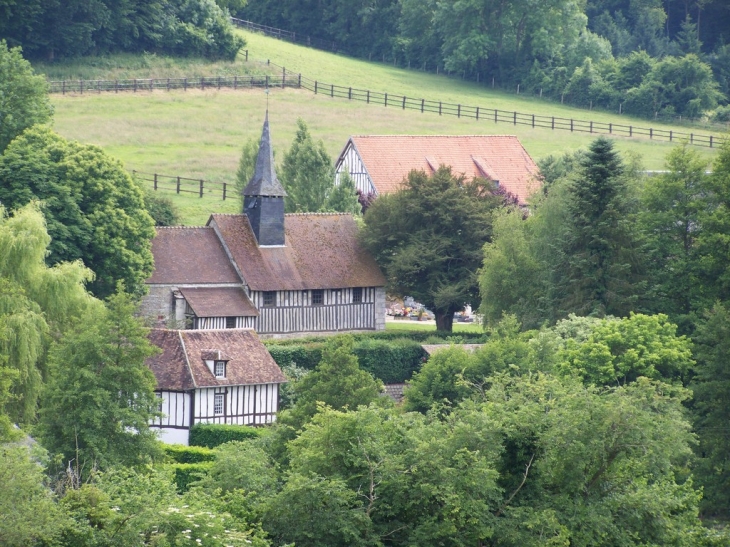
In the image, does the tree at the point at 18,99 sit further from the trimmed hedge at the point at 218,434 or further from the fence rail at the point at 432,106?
the fence rail at the point at 432,106

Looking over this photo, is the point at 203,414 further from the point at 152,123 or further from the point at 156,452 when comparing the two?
the point at 152,123

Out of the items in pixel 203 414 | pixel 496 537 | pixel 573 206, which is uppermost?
pixel 573 206

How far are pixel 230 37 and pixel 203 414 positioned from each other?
42339 mm

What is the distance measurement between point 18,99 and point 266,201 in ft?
35.8

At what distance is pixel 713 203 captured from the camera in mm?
45625

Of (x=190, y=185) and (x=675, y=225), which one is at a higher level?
(x=675, y=225)

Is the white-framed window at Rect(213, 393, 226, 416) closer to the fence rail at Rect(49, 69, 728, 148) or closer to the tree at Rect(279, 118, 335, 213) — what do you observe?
the tree at Rect(279, 118, 335, 213)

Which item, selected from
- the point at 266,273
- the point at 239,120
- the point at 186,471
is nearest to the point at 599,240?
the point at 266,273

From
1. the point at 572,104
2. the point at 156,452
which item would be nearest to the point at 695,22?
the point at 572,104

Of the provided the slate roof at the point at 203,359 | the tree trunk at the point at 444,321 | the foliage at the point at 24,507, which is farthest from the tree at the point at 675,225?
the foliage at the point at 24,507

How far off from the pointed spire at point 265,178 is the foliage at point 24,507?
2656cm

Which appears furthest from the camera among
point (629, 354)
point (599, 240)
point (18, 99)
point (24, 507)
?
point (18, 99)

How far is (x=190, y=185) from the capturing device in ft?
208

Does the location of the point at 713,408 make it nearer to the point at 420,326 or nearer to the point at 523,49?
the point at 420,326
